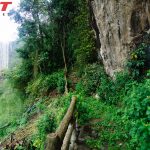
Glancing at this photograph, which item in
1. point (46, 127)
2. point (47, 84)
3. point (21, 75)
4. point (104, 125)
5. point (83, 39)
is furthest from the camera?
point (21, 75)

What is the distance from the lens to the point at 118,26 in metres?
9.95

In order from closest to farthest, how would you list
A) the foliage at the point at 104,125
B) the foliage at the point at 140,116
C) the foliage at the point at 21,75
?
the foliage at the point at 140,116
the foliage at the point at 104,125
the foliage at the point at 21,75

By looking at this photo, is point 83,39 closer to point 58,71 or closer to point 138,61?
point 58,71

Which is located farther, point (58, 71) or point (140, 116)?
point (58, 71)

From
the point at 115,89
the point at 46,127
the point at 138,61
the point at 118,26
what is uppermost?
the point at 118,26

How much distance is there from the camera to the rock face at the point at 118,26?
944 cm

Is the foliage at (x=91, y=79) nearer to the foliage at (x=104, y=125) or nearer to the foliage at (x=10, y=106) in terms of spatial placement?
the foliage at (x=104, y=125)

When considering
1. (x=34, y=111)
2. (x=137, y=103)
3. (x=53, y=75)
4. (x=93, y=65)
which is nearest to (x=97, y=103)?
(x=93, y=65)

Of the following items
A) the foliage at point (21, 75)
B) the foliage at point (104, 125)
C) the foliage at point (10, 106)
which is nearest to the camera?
the foliage at point (104, 125)

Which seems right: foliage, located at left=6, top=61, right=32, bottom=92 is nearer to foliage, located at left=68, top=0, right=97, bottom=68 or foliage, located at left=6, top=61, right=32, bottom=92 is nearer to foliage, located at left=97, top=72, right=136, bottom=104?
foliage, located at left=68, top=0, right=97, bottom=68

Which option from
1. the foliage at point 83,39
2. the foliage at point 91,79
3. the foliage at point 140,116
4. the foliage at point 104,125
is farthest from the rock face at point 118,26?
the foliage at point 140,116

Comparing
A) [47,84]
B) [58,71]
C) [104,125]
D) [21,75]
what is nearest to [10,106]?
[21,75]

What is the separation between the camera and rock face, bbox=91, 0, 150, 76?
944cm

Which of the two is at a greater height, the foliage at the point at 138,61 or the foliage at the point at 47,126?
the foliage at the point at 138,61
